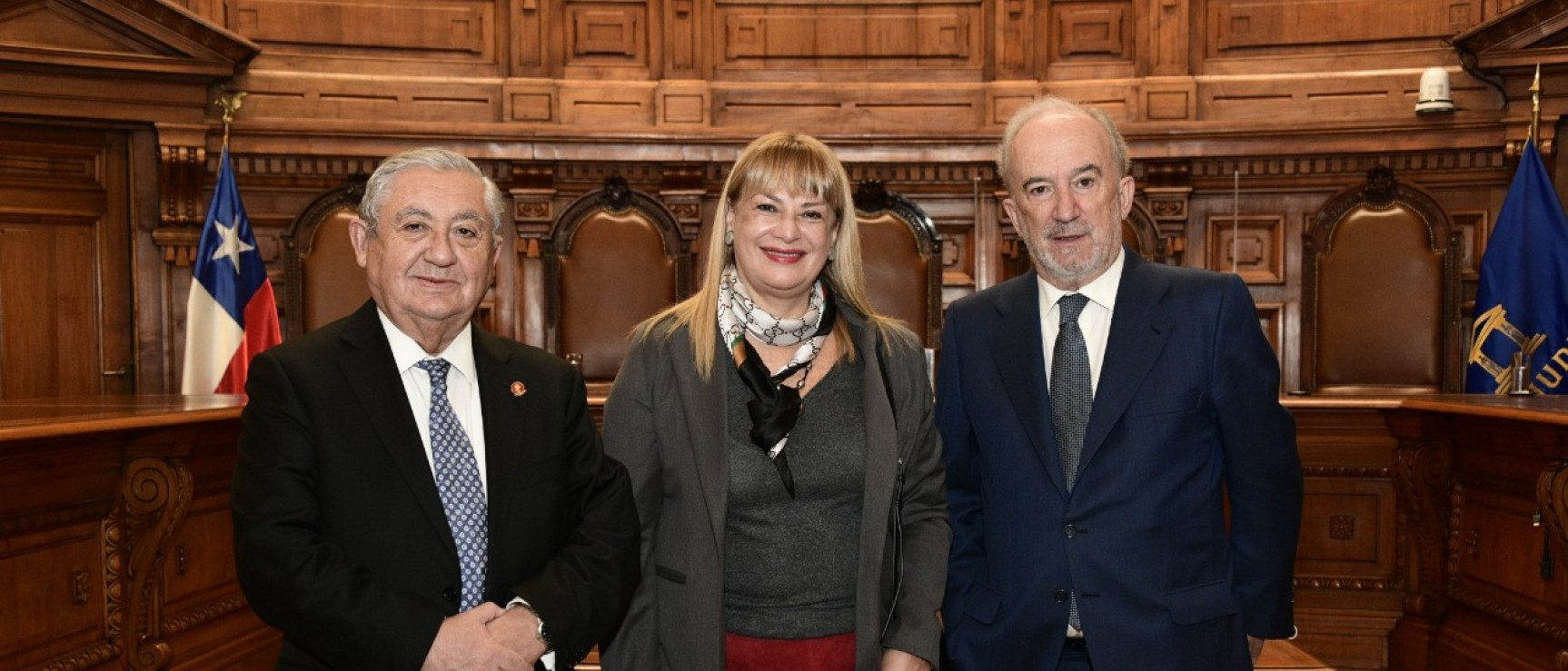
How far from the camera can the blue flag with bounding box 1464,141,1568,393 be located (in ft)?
17.0

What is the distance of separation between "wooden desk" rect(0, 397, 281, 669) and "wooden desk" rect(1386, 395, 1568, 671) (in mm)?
3801

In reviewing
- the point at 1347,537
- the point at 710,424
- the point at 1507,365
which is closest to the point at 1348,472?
the point at 1347,537

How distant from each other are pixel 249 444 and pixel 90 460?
69.9 inches

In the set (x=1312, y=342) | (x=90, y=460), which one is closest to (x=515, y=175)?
(x=90, y=460)

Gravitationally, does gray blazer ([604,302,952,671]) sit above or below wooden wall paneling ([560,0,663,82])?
below

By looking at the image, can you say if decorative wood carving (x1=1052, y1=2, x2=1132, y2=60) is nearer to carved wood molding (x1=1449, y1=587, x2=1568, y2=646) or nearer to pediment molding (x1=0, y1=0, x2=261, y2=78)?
carved wood molding (x1=1449, y1=587, x2=1568, y2=646)

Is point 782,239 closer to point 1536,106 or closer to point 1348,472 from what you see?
point 1348,472

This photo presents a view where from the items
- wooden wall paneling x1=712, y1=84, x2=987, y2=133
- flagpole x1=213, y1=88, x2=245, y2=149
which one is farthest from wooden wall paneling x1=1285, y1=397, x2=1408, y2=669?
flagpole x1=213, y1=88, x2=245, y2=149

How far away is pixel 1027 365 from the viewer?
193 cm

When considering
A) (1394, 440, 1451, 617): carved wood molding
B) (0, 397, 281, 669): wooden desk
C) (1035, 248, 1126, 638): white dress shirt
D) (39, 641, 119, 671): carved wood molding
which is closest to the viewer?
(1035, 248, 1126, 638): white dress shirt

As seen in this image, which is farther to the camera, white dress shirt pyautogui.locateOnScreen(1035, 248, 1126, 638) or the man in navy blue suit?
white dress shirt pyautogui.locateOnScreen(1035, 248, 1126, 638)

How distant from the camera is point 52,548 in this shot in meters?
2.94

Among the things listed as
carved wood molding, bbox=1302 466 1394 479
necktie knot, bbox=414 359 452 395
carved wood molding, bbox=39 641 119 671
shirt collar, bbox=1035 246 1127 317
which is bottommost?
carved wood molding, bbox=39 641 119 671

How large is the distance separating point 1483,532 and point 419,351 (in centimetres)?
360
